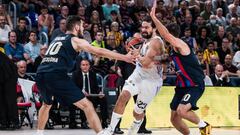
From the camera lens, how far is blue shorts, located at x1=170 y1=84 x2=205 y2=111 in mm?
12117

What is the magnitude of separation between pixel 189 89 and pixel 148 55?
976 millimetres

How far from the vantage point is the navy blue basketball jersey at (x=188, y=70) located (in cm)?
1216

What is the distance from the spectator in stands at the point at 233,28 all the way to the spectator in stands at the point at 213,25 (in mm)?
421

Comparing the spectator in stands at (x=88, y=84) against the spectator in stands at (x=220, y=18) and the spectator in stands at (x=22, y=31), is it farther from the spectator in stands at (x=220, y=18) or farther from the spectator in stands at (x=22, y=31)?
the spectator in stands at (x=220, y=18)

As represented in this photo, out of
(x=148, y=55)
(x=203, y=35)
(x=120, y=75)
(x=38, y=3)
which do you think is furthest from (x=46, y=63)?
(x=203, y=35)

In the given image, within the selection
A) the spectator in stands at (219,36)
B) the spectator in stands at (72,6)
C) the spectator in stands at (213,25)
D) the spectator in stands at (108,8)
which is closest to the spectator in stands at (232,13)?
the spectator in stands at (213,25)

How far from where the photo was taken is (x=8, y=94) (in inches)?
610

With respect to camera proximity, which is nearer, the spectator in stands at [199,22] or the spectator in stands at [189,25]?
the spectator in stands at [189,25]

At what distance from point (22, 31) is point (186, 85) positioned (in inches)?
291

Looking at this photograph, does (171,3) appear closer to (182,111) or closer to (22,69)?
(22,69)

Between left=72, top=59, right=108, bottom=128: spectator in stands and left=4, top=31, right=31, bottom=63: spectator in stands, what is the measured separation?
1.82 m

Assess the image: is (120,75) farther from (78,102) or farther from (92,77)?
(78,102)

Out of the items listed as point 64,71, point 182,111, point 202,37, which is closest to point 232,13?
point 202,37

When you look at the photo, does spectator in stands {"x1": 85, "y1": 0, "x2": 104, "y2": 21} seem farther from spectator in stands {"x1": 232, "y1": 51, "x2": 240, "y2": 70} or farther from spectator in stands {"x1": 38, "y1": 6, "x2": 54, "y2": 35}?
spectator in stands {"x1": 232, "y1": 51, "x2": 240, "y2": 70}
